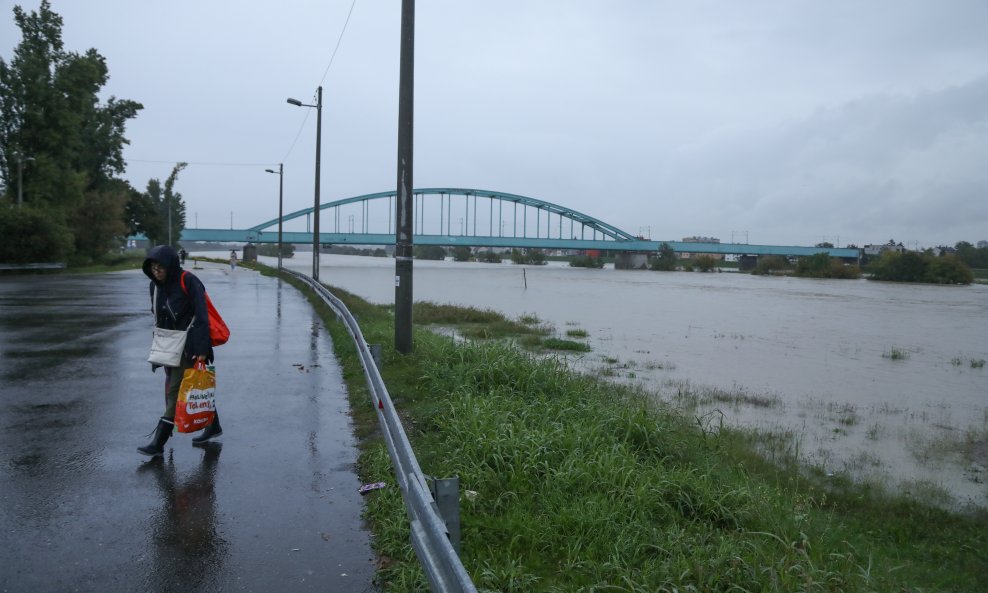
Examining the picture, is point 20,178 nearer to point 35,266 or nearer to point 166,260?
point 35,266

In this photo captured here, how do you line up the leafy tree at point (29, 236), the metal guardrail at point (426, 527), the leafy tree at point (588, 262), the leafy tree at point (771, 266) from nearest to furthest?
1. the metal guardrail at point (426, 527)
2. the leafy tree at point (29, 236)
3. the leafy tree at point (771, 266)
4. the leafy tree at point (588, 262)

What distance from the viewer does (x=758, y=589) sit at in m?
3.78

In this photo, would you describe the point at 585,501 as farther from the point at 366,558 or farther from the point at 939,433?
the point at 939,433

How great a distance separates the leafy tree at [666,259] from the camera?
114188 millimetres

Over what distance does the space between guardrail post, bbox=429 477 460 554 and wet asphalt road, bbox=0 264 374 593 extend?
1.92 ft

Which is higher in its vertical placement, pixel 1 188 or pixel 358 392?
pixel 1 188

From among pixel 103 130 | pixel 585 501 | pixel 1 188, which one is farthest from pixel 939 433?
pixel 103 130

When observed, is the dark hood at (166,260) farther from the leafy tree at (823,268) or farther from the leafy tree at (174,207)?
the leafy tree at (823,268)

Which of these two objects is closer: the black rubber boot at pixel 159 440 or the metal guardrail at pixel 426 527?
the metal guardrail at pixel 426 527

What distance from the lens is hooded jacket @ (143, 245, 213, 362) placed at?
5805 millimetres

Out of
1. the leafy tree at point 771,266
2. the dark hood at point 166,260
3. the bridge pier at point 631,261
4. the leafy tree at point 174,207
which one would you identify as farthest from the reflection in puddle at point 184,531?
the bridge pier at point 631,261

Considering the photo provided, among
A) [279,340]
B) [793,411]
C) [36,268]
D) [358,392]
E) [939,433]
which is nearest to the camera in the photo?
[358,392]

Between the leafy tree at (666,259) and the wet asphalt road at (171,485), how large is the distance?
10822 cm

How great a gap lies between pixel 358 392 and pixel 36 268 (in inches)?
1291
